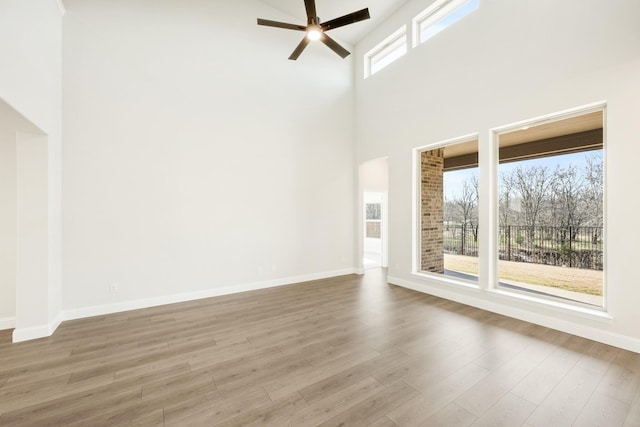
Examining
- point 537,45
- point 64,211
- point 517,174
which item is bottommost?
point 64,211

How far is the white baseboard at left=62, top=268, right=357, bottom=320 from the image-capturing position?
3.72 m

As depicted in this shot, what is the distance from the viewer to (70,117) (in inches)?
144

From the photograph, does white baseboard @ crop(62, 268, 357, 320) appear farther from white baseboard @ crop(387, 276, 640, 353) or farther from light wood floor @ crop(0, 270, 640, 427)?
white baseboard @ crop(387, 276, 640, 353)

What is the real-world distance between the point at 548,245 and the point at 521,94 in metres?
2.07

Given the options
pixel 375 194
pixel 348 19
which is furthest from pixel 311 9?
pixel 375 194

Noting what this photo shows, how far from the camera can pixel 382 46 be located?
5.77 meters

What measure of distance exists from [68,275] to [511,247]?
633cm

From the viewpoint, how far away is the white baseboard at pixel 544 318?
2.76m

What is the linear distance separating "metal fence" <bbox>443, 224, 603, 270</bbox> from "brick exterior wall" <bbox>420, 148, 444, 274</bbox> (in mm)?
590

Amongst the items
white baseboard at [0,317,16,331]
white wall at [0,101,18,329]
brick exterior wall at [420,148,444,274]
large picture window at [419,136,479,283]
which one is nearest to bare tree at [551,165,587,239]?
large picture window at [419,136,479,283]

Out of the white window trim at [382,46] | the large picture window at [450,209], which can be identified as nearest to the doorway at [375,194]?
the large picture window at [450,209]

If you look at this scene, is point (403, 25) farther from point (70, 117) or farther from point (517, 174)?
point (70, 117)

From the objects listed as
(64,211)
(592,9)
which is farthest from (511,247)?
(64,211)

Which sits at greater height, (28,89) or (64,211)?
(28,89)
